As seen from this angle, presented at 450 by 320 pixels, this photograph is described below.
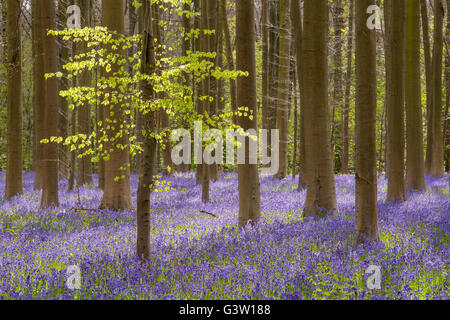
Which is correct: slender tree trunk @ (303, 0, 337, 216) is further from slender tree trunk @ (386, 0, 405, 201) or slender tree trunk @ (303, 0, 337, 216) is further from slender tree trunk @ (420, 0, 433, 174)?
slender tree trunk @ (420, 0, 433, 174)

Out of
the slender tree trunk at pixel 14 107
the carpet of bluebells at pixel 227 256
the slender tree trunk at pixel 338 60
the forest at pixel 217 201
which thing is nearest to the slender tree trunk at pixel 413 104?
the forest at pixel 217 201

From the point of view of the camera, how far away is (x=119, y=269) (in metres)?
5.68

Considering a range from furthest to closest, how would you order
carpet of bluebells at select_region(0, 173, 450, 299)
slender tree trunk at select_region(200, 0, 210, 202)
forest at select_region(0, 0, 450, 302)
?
slender tree trunk at select_region(200, 0, 210, 202), forest at select_region(0, 0, 450, 302), carpet of bluebells at select_region(0, 173, 450, 299)

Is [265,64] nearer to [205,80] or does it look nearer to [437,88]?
[437,88]

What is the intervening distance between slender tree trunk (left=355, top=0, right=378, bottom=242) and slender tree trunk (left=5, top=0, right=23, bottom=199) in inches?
451

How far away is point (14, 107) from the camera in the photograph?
1362 cm

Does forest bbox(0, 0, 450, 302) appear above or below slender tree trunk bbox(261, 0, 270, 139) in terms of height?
below

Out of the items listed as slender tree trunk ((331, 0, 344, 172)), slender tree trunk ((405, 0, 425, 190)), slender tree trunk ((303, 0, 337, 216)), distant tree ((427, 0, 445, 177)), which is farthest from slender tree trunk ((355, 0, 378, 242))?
distant tree ((427, 0, 445, 177))

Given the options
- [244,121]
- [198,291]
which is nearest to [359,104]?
[244,121]

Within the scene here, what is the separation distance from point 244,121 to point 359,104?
2.77 metres

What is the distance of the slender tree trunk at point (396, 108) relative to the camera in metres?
10.8

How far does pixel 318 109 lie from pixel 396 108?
3107 mm

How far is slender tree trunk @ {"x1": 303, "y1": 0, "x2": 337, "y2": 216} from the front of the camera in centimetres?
910

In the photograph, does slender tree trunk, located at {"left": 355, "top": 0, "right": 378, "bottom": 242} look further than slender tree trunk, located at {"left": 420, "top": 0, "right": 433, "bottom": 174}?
No
